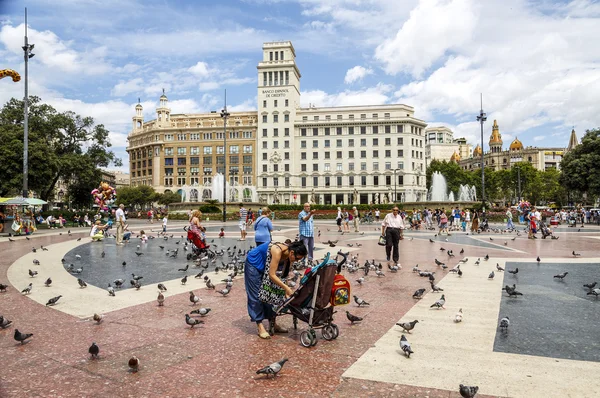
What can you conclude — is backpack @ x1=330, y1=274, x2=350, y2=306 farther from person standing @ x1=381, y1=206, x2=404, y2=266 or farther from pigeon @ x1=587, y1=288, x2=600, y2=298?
person standing @ x1=381, y1=206, x2=404, y2=266

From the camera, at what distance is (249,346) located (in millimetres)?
5160

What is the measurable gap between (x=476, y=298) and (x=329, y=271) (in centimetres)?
414

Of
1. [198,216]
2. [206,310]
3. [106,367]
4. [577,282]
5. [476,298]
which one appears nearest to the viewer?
[106,367]

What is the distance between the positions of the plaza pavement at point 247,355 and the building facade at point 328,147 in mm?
77291

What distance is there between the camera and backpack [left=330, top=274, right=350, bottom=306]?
5262 mm

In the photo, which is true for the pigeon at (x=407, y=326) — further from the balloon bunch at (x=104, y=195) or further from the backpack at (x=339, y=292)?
the balloon bunch at (x=104, y=195)

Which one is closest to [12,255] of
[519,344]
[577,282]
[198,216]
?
[198,216]

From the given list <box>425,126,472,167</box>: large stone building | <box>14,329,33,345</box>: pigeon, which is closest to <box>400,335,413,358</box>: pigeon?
<box>14,329,33,345</box>: pigeon

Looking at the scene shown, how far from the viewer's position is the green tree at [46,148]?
113 feet

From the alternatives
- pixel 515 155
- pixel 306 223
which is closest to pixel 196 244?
pixel 306 223

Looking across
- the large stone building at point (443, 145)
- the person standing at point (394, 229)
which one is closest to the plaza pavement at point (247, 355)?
the person standing at point (394, 229)

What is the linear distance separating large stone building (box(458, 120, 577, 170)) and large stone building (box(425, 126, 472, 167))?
Result: 16558mm

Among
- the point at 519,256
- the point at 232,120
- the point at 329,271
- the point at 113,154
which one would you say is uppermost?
the point at 232,120

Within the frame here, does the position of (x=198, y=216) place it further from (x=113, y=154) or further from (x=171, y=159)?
(x=171, y=159)
